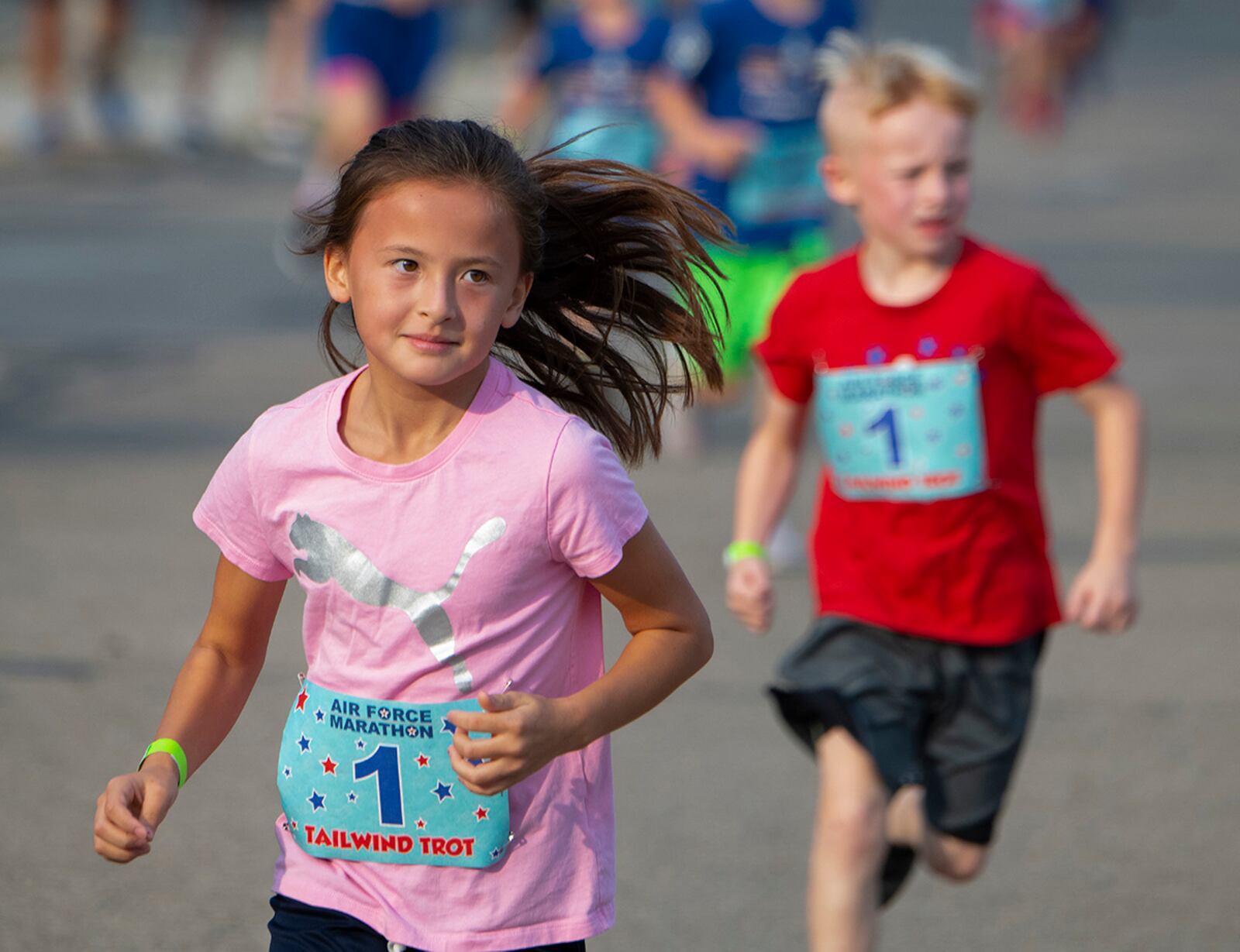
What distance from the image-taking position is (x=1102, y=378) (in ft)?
12.0

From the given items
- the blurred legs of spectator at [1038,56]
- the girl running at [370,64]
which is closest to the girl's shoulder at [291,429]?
the girl running at [370,64]

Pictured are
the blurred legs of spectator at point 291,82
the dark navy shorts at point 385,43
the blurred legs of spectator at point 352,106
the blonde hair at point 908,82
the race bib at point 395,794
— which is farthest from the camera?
the blurred legs of spectator at point 291,82

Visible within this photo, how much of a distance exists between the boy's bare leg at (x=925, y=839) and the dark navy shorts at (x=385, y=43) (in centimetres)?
766

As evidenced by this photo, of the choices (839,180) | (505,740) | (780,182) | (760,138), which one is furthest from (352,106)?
(505,740)

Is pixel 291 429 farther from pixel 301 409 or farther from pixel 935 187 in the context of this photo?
pixel 935 187

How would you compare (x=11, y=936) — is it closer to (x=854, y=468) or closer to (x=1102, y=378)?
(x=854, y=468)

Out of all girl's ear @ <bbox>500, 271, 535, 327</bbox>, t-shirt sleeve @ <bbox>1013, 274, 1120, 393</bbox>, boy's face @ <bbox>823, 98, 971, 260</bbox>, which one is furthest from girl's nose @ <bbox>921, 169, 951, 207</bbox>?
girl's ear @ <bbox>500, 271, 535, 327</bbox>

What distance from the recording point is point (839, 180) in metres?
3.96

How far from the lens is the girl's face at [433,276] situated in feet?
8.02

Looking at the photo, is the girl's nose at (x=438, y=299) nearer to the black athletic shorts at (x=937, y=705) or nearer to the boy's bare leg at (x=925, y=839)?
the black athletic shorts at (x=937, y=705)

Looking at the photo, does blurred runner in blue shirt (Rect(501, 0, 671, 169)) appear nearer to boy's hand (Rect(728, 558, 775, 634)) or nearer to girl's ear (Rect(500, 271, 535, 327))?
boy's hand (Rect(728, 558, 775, 634))

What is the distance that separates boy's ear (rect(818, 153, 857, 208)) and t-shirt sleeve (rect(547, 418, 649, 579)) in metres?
1.51

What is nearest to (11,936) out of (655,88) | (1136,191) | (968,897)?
(968,897)

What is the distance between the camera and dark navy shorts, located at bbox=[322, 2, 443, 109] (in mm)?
10594
